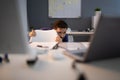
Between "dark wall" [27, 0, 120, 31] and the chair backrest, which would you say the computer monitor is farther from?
"dark wall" [27, 0, 120, 31]

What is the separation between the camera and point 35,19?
4395 mm

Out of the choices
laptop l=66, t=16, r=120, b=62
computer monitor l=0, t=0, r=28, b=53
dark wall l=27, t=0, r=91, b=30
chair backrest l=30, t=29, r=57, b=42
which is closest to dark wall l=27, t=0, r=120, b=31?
dark wall l=27, t=0, r=91, b=30

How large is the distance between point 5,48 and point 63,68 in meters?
0.28

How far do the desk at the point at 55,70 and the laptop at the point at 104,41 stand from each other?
4cm

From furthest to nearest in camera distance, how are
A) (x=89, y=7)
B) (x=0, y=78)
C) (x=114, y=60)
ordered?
(x=89, y=7) → (x=114, y=60) → (x=0, y=78)

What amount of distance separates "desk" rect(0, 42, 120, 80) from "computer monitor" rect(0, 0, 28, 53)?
0.29 feet

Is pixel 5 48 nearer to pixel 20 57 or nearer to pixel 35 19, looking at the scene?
pixel 20 57

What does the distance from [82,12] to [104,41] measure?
349cm

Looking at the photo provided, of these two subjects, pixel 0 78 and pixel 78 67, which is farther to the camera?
pixel 78 67

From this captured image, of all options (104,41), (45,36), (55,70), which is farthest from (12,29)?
(45,36)

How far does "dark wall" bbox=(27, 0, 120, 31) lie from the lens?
14.2ft

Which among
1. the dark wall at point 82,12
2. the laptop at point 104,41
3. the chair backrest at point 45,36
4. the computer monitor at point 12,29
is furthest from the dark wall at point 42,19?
the computer monitor at point 12,29

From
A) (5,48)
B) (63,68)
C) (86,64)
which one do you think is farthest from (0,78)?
(86,64)

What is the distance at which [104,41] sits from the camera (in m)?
0.95
